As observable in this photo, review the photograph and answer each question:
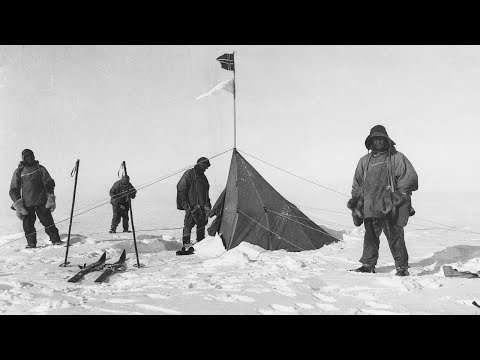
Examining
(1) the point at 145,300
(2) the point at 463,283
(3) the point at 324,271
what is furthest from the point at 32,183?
(2) the point at 463,283

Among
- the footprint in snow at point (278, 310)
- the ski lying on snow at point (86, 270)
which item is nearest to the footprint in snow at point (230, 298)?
the footprint in snow at point (278, 310)

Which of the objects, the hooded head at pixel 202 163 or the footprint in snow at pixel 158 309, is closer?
the footprint in snow at pixel 158 309

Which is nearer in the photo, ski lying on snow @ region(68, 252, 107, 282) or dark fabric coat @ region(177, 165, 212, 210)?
ski lying on snow @ region(68, 252, 107, 282)

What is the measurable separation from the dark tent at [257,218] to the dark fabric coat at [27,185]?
383 centimetres

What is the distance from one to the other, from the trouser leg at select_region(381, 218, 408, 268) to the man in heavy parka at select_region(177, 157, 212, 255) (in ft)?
13.3

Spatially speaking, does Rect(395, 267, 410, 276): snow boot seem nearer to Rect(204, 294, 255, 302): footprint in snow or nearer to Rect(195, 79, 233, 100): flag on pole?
Rect(204, 294, 255, 302): footprint in snow

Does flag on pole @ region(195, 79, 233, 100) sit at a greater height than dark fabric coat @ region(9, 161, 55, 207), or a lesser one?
greater

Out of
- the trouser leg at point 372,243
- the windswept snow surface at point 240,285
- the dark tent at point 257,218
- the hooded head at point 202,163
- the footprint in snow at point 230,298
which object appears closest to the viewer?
the windswept snow surface at point 240,285

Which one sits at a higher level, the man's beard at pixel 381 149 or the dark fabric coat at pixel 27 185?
the man's beard at pixel 381 149

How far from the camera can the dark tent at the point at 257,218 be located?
7.07m

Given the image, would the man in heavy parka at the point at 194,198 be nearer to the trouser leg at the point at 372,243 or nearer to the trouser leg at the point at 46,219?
the trouser leg at the point at 46,219

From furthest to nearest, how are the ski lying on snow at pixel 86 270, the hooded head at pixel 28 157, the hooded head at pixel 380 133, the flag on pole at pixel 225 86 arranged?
the hooded head at pixel 28 157 < the flag on pole at pixel 225 86 < the hooded head at pixel 380 133 < the ski lying on snow at pixel 86 270

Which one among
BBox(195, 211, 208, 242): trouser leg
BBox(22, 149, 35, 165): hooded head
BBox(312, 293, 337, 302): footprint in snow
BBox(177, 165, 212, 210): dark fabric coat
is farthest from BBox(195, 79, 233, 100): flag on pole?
BBox(312, 293, 337, 302): footprint in snow

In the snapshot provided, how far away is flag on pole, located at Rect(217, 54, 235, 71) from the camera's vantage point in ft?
25.5
